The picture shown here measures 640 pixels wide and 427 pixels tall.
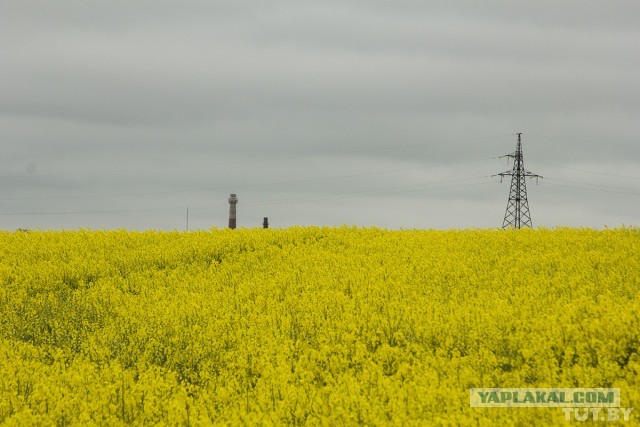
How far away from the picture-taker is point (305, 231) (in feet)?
69.6

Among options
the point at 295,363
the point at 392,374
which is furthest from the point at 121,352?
the point at 392,374

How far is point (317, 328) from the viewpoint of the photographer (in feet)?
37.9

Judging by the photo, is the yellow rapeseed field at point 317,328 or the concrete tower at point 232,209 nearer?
the yellow rapeseed field at point 317,328

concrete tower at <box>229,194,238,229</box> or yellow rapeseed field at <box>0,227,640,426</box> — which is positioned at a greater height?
concrete tower at <box>229,194,238,229</box>

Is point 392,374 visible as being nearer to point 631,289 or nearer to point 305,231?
point 631,289

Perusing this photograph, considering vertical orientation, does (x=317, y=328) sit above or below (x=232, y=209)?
below

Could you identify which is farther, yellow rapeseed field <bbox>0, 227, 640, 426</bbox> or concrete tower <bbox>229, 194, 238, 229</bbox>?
concrete tower <bbox>229, 194, 238, 229</bbox>

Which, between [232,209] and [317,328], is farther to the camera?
[232,209]

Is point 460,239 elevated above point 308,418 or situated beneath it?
elevated above

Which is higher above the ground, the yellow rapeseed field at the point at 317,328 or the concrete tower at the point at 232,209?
the concrete tower at the point at 232,209

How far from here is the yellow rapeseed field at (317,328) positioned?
828 cm

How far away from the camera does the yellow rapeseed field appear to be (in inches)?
326

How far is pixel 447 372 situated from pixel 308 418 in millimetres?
2404

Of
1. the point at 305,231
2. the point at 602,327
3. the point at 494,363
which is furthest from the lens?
the point at 305,231
